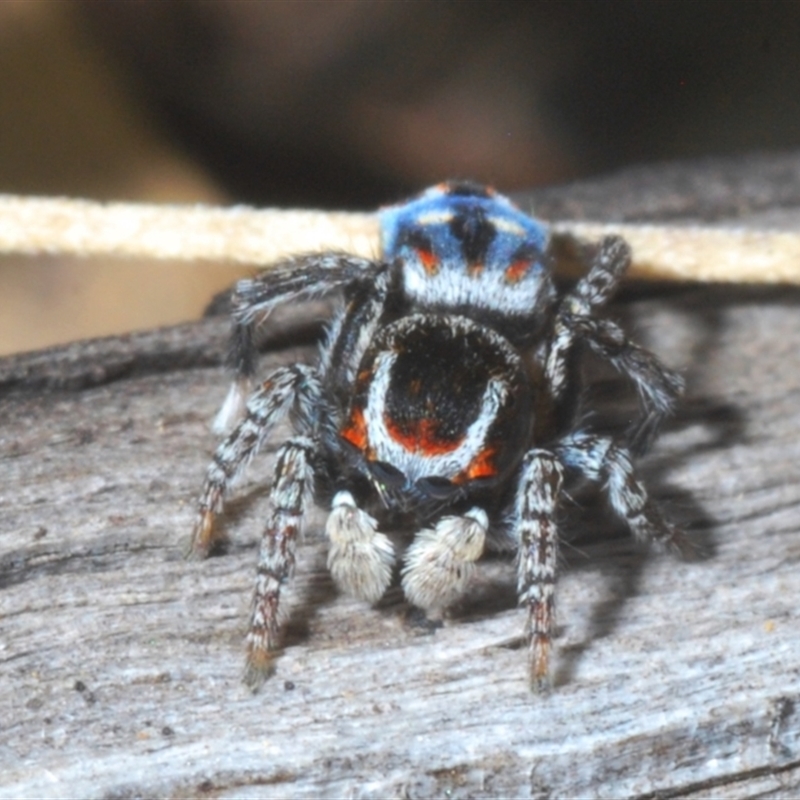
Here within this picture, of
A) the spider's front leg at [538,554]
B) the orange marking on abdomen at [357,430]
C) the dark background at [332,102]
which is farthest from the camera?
the dark background at [332,102]

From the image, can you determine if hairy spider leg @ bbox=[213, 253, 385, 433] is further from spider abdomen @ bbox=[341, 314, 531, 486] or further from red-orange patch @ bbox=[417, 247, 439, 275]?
spider abdomen @ bbox=[341, 314, 531, 486]

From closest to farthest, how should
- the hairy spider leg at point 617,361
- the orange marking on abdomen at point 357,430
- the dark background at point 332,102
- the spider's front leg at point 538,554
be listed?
the spider's front leg at point 538,554 < the orange marking on abdomen at point 357,430 < the hairy spider leg at point 617,361 < the dark background at point 332,102

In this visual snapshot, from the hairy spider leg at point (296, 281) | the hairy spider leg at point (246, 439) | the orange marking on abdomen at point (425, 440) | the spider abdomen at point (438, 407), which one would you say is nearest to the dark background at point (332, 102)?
the hairy spider leg at point (296, 281)

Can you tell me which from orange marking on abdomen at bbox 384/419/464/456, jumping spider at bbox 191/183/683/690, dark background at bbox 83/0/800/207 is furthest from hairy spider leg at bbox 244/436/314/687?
dark background at bbox 83/0/800/207

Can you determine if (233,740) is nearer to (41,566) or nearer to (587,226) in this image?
(41,566)

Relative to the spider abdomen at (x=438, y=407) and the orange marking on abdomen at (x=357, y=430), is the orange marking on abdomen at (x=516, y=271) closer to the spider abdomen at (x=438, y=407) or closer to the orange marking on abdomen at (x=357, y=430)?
the spider abdomen at (x=438, y=407)

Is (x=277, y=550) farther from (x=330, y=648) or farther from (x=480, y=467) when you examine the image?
(x=480, y=467)

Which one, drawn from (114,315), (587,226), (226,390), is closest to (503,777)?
(226,390)
